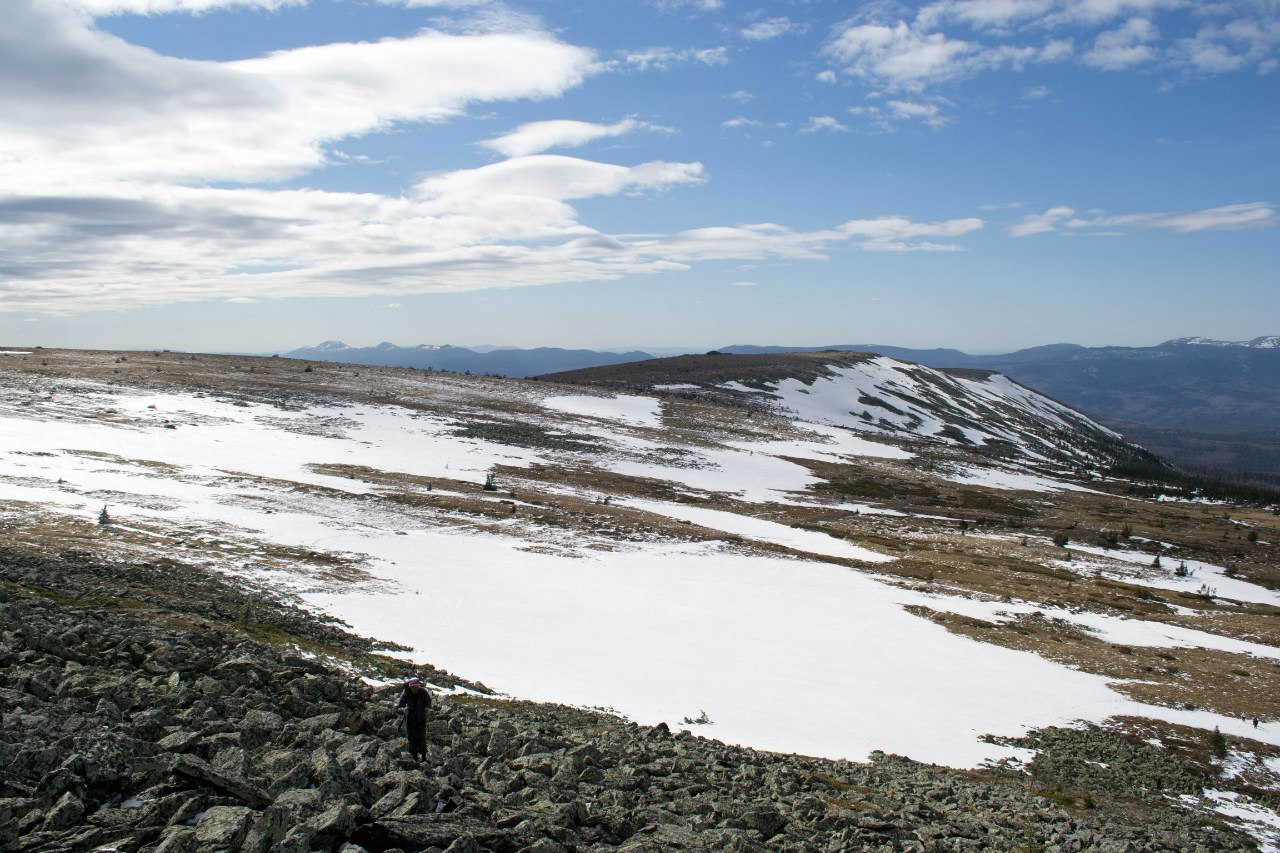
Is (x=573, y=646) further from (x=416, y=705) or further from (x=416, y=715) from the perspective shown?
(x=416, y=705)

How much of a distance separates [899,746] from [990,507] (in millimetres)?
54987

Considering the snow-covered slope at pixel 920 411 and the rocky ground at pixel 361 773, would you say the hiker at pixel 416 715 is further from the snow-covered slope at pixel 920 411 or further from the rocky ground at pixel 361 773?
the snow-covered slope at pixel 920 411

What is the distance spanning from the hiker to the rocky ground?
278mm

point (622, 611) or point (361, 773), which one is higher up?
point (361, 773)

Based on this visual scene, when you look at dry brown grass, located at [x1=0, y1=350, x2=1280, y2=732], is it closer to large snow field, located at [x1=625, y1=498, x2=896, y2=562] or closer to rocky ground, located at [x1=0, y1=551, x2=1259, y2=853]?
large snow field, located at [x1=625, y1=498, x2=896, y2=562]

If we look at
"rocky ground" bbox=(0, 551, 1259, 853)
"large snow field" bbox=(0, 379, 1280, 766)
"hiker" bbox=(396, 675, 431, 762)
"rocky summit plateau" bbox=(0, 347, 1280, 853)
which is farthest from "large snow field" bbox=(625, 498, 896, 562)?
"hiker" bbox=(396, 675, 431, 762)

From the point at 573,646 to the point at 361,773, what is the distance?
15.9 m

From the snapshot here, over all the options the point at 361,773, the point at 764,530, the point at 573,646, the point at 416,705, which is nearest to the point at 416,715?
the point at 416,705

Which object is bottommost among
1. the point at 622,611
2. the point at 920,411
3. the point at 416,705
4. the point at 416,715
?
the point at 622,611

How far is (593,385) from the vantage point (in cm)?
11300

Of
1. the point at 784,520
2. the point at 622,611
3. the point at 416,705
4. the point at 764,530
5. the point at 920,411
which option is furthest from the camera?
the point at 920,411

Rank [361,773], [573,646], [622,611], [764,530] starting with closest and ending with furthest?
1. [361,773]
2. [573,646]
3. [622,611]
4. [764,530]

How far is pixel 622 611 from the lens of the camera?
2908 centimetres

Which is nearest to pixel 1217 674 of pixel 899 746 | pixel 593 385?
pixel 899 746
